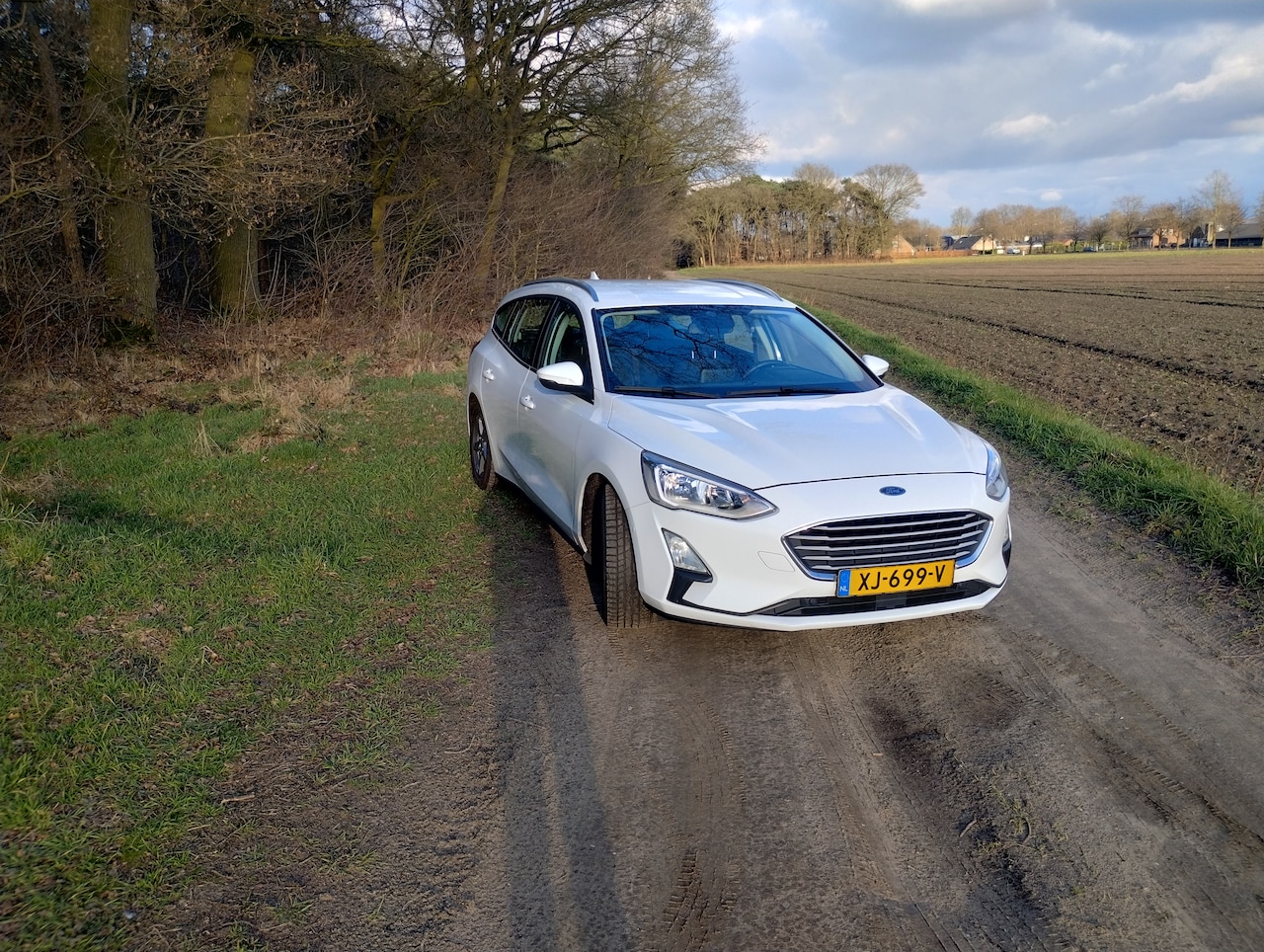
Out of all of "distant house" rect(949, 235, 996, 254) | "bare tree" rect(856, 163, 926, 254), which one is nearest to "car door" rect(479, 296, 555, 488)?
"bare tree" rect(856, 163, 926, 254)

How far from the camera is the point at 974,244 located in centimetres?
16238

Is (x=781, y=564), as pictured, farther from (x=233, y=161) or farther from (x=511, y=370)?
(x=233, y=161)

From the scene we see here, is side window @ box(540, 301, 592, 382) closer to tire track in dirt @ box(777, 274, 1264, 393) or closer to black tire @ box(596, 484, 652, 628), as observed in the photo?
black tire @ box(596, 484, 652, 628)

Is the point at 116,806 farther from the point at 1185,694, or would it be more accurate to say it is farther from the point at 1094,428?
the point at 1094,428

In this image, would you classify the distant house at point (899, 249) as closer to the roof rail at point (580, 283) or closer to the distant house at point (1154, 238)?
the distant house at point (1154, 238)

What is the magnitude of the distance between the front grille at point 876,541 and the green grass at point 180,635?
5.64ft

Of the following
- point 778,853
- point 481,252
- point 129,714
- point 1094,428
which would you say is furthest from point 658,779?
point 481,252

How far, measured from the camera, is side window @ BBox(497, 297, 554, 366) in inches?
252

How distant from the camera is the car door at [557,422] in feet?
16.8

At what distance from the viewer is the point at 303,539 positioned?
597cm

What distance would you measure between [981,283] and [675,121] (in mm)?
24361

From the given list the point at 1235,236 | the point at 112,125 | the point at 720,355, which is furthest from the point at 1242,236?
the point at 720,355

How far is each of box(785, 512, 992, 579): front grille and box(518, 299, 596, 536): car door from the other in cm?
145

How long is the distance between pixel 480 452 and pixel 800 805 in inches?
188
